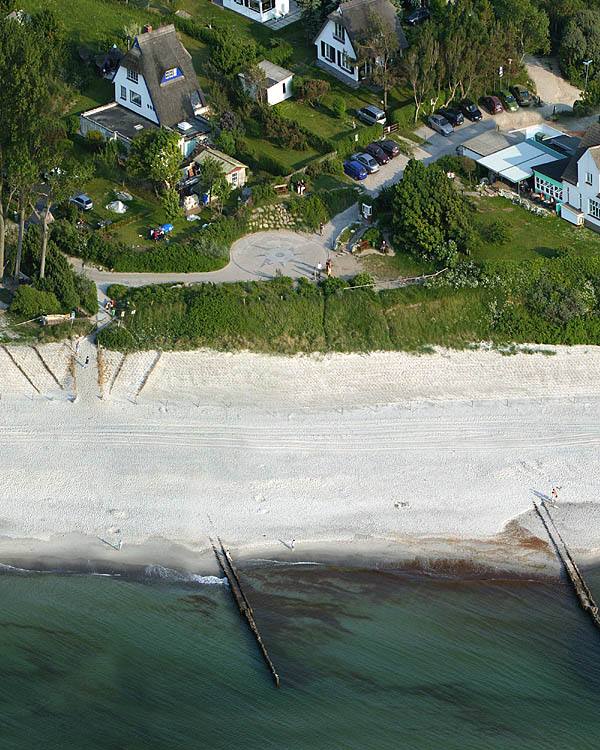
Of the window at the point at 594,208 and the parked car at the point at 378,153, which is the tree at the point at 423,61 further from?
the window at the point at 594,208

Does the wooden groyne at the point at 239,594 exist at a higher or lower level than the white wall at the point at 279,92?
lower

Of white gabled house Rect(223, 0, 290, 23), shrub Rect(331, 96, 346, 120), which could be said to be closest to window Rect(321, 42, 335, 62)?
shrub Rect(331, 96, 346, 120)

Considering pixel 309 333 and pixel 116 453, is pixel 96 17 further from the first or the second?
pixel 116 453

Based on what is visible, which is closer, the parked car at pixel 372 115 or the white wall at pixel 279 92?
the parked car at pixel 372 115

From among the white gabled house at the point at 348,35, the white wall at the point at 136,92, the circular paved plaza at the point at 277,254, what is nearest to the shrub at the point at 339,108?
the white gabled house at the point at 348,35

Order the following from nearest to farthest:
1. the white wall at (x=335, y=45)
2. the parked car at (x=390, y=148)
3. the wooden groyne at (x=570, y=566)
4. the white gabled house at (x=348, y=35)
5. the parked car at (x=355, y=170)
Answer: the wooden groyne at (x=570, y=566)
the parked car at (x=355, y=170)
the parked car at (x=390, y=148)
the white gabled house at (x=348, y=35)
the white wall at (x=335, y=45)

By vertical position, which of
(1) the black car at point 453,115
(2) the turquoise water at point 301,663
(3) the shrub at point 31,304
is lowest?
(2) the turquoise water at point 301,663

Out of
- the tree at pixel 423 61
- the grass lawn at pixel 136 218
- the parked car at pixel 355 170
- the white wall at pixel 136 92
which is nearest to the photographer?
the grass lawn at pixel 136 218

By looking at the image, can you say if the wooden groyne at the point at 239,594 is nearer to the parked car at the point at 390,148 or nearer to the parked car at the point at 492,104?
the parked car at the point at 390,148
